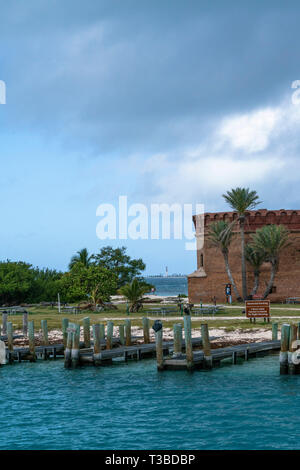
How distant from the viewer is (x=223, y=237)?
181 ft

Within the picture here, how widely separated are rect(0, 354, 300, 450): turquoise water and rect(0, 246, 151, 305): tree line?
82.8 feet

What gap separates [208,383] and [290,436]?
576 cm

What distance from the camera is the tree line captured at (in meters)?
49.3

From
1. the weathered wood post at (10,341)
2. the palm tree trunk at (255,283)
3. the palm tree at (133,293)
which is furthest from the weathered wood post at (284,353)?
the palm tree trunk at (255,283)

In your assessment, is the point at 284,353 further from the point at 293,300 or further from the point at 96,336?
the point at 293,300

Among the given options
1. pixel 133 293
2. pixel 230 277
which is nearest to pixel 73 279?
pixel 133 293

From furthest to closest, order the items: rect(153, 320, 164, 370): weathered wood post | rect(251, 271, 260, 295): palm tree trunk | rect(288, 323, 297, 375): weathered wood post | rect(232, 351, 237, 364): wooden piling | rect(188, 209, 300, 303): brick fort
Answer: rect(188, 209, 300, 303): brick fort, rect(251, 271, 260, 295): palm tree trunk, rect(232, 351, 237, 364): wooden piling, rect(153, 320, 164, 370): weathered wood post, rect(288, 323, 297, 375): weathered wood post

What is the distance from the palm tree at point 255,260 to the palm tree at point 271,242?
2.80 ft

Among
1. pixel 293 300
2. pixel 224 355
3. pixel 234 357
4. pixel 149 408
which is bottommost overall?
pixel 149 408

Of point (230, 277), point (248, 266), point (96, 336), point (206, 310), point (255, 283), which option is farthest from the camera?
point (248, 266)

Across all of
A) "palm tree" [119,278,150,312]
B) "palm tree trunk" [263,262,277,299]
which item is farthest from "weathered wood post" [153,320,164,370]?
"palm tree trunk" [263,262,277,299]

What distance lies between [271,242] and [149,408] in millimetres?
37894

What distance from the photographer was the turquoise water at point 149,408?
1494cm

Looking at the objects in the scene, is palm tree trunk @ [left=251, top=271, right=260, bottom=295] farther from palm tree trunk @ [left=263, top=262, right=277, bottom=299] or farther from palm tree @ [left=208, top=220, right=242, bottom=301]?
palm tree @ [left=208, top=220, right=242, bottom=301]
